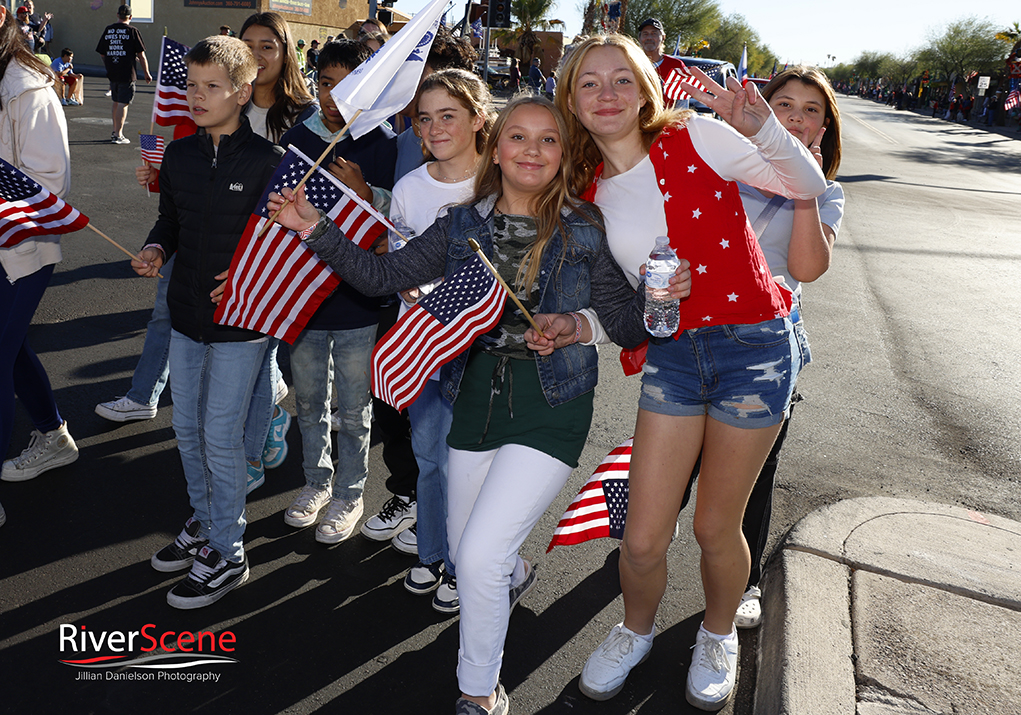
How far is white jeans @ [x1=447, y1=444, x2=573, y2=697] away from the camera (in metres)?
2.68

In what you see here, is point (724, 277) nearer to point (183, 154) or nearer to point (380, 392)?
point (380, 392)

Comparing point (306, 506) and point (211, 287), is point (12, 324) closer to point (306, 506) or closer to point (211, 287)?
point (211, 287)

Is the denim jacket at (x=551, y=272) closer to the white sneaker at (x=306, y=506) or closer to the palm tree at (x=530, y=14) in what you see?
the white sneaker at (x=306, y=506)

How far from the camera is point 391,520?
4.09 metres

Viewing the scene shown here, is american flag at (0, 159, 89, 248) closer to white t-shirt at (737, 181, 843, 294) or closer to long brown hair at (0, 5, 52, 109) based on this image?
long brown hair at (0, 5, 52, 109)

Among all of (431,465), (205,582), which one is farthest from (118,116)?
(431,465)

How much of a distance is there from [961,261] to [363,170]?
11.1 meters

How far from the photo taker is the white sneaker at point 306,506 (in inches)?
162

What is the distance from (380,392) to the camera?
10.3 ft

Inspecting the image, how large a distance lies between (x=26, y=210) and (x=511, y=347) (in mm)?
2393

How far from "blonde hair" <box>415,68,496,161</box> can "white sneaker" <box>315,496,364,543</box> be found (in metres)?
1.90

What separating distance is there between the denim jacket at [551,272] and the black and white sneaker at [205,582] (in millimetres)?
1343

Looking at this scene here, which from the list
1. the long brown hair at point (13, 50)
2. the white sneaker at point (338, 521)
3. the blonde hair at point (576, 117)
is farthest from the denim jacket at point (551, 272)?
the long brown hair at point (13, 50)

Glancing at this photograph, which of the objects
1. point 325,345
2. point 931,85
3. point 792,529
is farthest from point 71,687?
point 931,85
